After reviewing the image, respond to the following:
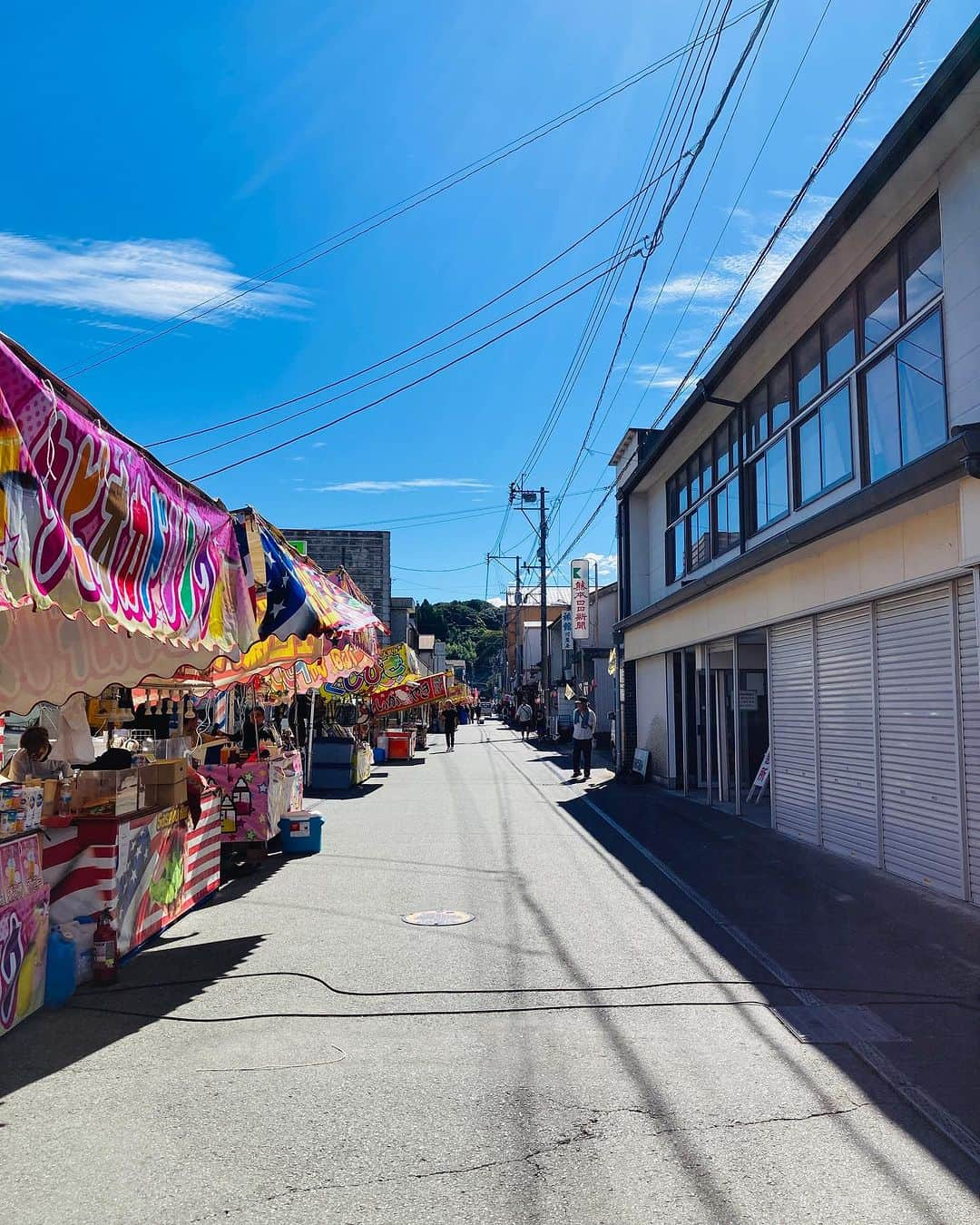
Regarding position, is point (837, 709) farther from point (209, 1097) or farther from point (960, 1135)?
point (209, 1097)

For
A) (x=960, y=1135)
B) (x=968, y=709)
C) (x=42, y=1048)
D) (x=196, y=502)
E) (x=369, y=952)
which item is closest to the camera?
(x=960, y=1135)

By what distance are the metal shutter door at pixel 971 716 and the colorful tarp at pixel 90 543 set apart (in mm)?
5826

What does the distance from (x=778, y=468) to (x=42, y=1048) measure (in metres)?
11.4

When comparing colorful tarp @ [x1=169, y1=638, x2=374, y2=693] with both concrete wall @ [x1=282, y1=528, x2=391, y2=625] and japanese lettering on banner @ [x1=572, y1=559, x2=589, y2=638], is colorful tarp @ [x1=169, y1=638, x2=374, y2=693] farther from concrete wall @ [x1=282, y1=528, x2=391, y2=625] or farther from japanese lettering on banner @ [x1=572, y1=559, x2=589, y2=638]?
concrete wall @ [x1=282, y1=528, x2=391, y2=625]

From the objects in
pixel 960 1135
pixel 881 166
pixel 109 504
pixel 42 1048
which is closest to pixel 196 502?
pixel 109 504

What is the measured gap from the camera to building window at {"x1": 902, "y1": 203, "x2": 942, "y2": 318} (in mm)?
8688

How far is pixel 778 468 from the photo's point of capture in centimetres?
1327

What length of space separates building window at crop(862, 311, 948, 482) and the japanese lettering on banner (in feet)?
78.5

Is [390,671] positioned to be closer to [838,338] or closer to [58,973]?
[838,338]

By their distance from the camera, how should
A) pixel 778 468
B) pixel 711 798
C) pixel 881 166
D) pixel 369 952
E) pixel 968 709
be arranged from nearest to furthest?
1. pixel 369 952
2. pixel 968 709
3. pixel 881 166
4. pixel 778 468
5. pixel 711 798

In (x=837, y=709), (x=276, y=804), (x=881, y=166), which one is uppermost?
(x=881, y=166)

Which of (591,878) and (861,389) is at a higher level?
(861,389)

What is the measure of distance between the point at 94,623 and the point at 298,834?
7.14 metres

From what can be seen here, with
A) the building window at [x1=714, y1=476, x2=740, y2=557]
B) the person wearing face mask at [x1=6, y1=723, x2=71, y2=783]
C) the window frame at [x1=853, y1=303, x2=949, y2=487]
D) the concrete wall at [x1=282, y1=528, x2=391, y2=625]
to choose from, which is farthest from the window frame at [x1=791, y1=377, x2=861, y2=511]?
the concrete wall at [x1=282, y1=528, x2=391, y2=625]
